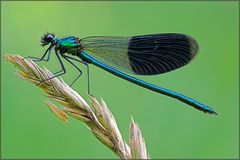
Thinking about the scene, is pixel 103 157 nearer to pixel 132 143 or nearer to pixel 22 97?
pixel 22 97

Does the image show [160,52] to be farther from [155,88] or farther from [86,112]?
[86,112]

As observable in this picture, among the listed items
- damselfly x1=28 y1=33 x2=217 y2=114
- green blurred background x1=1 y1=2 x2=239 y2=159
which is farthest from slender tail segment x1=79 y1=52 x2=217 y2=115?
green blurred background x1=1 y1=2 x2=239 y2=159

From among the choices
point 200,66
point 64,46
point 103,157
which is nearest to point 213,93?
point 200,66

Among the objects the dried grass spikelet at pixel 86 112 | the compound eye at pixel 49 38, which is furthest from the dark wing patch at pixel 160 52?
the dried grass spikelet at pixel 86 112

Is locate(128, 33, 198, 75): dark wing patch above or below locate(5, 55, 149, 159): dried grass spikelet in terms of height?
above

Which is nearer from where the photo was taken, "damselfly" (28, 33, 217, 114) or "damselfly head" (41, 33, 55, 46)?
"damselfly" (28, 33, 217, 114)

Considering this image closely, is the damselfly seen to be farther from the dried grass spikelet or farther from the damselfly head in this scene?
the dried grass spikelet
